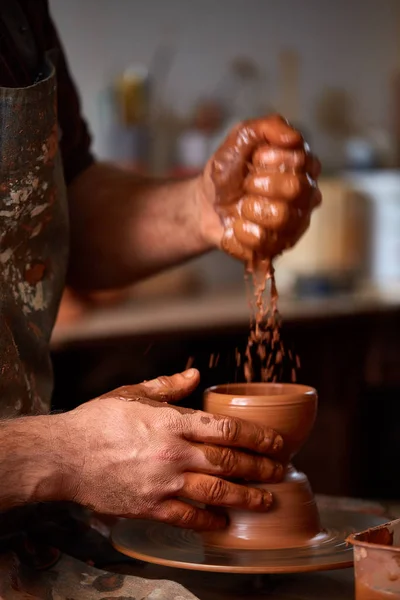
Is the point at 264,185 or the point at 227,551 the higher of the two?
the point at 264,185

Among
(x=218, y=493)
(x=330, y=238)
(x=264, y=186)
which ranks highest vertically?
(x=264, y=186)

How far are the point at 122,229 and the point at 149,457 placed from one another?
727mm

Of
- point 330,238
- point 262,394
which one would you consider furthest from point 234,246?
point 330,238

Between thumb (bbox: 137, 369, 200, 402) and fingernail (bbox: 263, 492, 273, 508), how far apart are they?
0.18 meters

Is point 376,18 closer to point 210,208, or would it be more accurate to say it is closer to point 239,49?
point 239,49

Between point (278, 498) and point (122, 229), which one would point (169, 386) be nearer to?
point (278, 498)

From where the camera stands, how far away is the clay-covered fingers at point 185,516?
117cm

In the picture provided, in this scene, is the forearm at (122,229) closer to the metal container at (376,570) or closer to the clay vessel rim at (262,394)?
the clay vessel rim at (262,394)

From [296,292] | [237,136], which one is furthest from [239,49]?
[237,136]

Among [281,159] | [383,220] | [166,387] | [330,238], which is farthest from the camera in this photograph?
[383,220]

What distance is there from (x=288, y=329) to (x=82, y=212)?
1.77 m

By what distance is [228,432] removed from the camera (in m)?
1.18

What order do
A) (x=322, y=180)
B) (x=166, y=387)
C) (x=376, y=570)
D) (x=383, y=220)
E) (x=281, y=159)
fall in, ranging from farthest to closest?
1. (x=383, y=220)
2. (x=322, y=180)
3. (x=281, y=159)
4. (x=166, y=387)
5. (x=376, y=570)

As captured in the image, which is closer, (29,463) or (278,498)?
(29,463)
